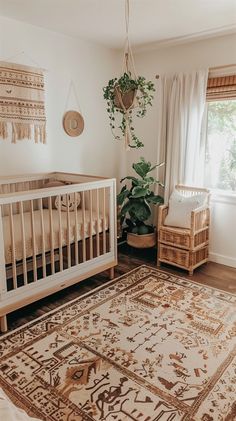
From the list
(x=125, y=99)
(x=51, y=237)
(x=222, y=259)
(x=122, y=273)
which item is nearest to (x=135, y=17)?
(x=125, y=99)

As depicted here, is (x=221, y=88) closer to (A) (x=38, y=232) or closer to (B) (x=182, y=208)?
(B) (x=182, y=208)

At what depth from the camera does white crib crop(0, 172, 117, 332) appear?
8.24 feet

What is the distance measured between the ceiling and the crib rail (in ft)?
4.81

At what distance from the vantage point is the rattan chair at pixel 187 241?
3.44 metres

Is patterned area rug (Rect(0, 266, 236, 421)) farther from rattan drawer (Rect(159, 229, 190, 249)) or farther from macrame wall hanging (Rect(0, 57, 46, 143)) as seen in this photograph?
macrame wall hanging (Rect(0, 57, 46, 143))

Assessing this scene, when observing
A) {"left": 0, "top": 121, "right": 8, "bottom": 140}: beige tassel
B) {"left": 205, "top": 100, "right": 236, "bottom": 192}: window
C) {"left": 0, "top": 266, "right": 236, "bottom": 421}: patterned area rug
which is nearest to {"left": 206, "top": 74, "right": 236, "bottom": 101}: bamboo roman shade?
{"left": 205, "top": 100, "right": 236, "bottom": 192}: window

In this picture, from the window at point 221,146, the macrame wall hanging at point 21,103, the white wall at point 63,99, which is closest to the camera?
the macrame wall hanging at point 21,103

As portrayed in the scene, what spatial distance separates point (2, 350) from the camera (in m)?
2.23

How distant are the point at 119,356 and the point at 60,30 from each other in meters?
3.14

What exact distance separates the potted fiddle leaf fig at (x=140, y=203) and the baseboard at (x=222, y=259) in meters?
0.70

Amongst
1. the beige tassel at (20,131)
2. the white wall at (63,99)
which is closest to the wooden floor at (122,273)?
the white wall at (63,99)

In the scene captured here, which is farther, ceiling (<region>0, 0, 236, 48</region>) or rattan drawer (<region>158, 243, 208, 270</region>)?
rattan drawer (<region>158, 243, 208, 270</region>)

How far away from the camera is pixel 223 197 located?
12.0 ft

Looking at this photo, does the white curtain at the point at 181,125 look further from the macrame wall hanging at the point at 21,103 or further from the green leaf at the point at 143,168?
the macrame wall hanging at the point at 21,103
